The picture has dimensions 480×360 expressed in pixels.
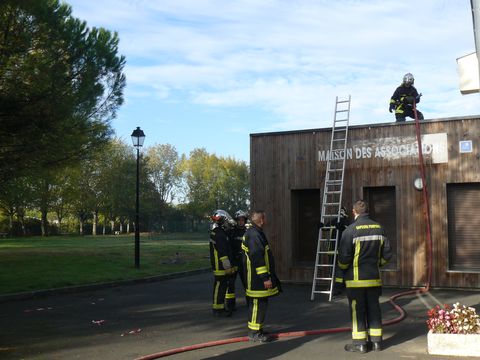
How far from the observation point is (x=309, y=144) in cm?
1470

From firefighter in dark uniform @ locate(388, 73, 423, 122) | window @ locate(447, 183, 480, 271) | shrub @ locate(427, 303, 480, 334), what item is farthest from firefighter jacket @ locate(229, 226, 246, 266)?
firefighter in dark uniform @ locate(388, 73, 423, 122)

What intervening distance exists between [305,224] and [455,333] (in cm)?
820

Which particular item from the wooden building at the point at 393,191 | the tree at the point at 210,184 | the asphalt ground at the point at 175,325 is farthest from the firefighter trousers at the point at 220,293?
the tree at the point at 210,184

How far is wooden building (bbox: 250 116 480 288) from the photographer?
13.1 meters

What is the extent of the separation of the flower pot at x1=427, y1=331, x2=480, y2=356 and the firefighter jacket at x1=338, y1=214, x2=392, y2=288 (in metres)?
0.98

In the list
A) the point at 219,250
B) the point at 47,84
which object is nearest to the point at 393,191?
the point at 219,250

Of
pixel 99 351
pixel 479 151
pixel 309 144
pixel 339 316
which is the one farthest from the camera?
pixel 309 144

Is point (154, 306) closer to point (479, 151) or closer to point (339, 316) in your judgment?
point (339, 316)

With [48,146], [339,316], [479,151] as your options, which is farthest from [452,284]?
[48,146]

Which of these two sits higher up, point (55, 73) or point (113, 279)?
point (55, 73)

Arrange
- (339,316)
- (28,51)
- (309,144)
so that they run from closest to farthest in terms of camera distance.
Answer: (339,316)
(28,51)
(309,144)

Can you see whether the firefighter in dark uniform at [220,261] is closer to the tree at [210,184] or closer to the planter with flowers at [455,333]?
the planter with flowers at [455,333]

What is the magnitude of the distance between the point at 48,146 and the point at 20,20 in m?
3.20

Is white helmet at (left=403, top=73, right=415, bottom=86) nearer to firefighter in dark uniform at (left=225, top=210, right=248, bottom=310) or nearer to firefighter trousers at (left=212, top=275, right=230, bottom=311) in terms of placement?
firefighter in dark uniform at (left=225, top=210, right=248, bottom=310)
